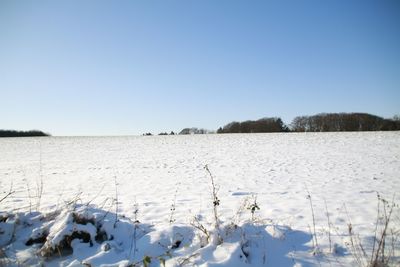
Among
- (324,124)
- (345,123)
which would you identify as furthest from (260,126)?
(345,123)

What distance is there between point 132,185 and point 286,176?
6150 millimetres

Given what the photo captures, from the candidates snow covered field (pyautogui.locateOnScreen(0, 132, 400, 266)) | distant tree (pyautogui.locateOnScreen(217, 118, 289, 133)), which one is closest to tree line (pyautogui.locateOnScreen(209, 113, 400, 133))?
distant tree (pyautogui.locateOnScreen(217, 118, 289, 133))

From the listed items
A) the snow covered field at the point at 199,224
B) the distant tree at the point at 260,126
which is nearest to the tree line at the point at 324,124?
the distant tree at the point at 260,126

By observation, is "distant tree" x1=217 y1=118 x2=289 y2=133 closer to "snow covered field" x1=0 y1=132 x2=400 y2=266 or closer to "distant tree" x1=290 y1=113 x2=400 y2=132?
"distant tree" x1=290 y1=113 x2=400 y2=132

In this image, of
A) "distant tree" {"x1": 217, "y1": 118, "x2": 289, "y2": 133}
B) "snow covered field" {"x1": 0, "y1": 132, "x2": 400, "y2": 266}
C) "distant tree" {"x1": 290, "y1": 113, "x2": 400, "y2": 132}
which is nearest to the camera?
"snow covered field" {"x1": 0, "y1": 132, "x2": 400, "y2": 266}

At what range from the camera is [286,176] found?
11023mm

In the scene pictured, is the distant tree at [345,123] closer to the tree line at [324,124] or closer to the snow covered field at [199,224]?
the tree line at [324,124]

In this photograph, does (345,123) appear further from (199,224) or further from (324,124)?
(199,224)

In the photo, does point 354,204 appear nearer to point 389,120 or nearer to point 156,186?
point 156,186

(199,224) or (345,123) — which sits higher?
(345,123)

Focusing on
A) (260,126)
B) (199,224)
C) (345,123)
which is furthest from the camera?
(260,126)

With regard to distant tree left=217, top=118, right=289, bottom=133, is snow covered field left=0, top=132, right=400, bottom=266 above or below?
below

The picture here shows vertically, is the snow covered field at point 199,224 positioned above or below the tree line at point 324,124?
below

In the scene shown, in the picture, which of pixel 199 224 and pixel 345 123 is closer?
pixel 199 224
